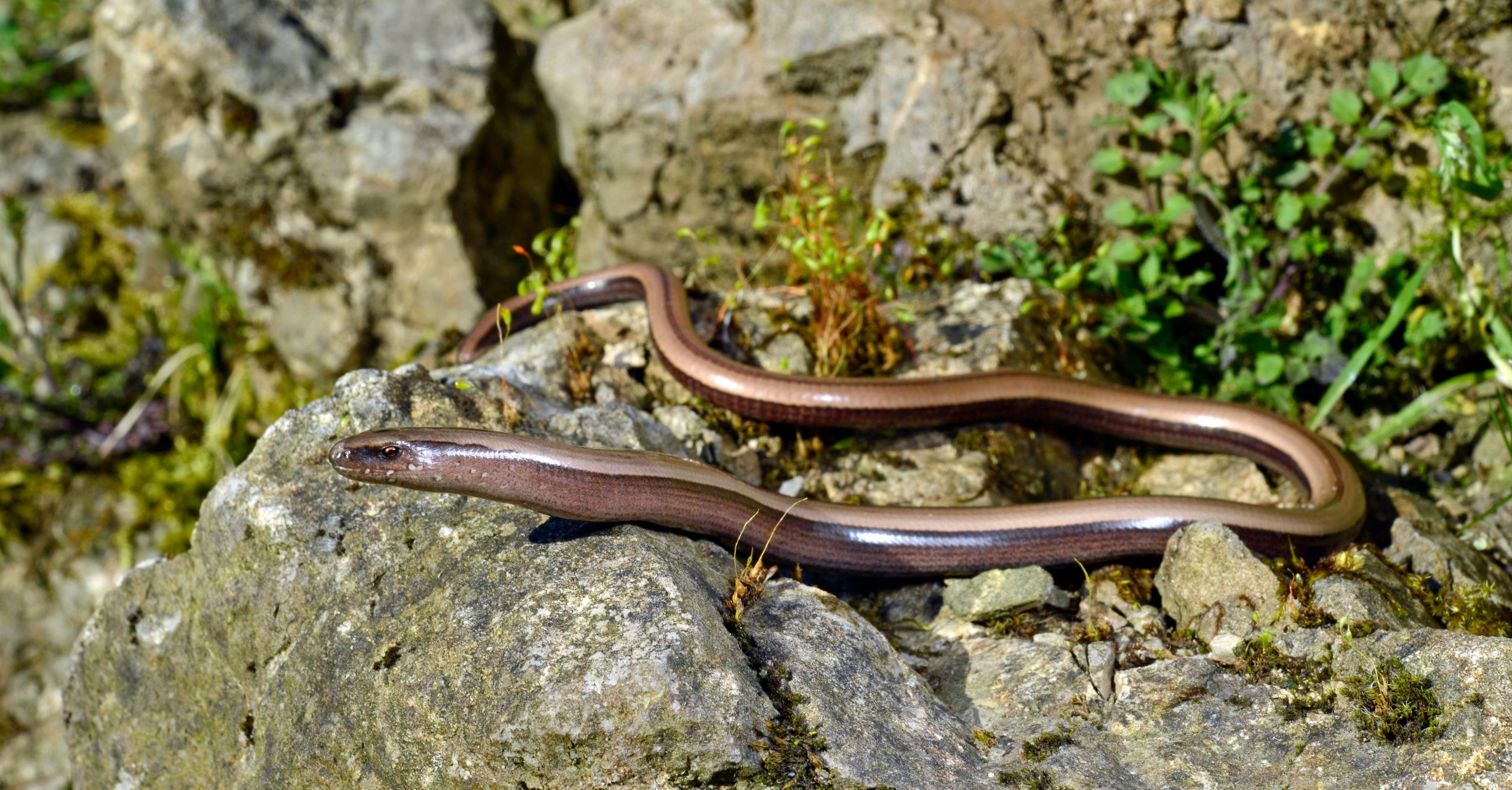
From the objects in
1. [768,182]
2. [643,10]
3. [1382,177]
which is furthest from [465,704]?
[1382,177]

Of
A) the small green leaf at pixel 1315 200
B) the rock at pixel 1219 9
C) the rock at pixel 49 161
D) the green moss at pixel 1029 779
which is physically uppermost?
the rock at pixel 1219 9

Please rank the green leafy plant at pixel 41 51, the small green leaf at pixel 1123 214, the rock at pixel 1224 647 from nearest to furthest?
1. the rock at pixel 1224 647
2. the small green leaf at pixel 1123 214
3. the green leafy plant at pixel 41 51

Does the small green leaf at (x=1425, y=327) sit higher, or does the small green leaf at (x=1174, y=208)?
the small green leaf at (x=1174, y=208)

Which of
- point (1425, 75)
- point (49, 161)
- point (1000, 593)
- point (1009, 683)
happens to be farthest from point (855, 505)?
point (49, 161)

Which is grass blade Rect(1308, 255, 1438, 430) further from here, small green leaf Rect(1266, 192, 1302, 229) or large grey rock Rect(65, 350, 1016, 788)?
large grey rock Rect(65, 350, 1016, 788)

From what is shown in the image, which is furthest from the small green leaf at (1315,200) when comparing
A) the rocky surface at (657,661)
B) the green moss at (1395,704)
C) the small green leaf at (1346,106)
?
the green moss at (1395,704)

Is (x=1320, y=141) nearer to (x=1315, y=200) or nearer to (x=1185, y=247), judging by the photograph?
(x=1315, y=200)

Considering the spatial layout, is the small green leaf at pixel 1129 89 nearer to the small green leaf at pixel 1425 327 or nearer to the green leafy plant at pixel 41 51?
the small green leaf at pixel 1425 327
